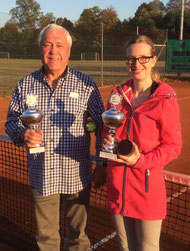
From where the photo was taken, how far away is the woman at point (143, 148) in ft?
7.35

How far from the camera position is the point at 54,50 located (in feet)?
8.72

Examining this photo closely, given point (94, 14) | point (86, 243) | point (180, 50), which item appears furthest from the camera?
point (94, 14)

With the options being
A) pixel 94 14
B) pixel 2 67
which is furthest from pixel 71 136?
pixel 94 14

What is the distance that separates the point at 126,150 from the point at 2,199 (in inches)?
132

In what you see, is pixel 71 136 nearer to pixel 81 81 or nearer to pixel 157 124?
pixel 81 81

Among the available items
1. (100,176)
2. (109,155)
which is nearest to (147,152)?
(109,155)

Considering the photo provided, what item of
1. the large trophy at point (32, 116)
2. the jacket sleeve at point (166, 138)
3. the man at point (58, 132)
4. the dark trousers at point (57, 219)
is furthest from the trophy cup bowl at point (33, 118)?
the jacket sleeve at point (166, 138)

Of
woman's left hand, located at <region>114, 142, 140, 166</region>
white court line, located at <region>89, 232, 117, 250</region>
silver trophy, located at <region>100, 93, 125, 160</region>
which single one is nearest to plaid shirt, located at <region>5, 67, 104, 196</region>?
silver trophy, located at <region>100, 93, 125, 160</region>

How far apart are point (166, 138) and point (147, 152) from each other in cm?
17

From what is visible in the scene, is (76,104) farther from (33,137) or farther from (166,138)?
(166,138)

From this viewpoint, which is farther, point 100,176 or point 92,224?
point 92,224

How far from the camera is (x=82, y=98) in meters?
2.80

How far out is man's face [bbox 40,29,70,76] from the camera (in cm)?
266

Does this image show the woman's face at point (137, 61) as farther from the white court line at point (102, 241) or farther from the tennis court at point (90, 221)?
the white court line at point (102, 241)
